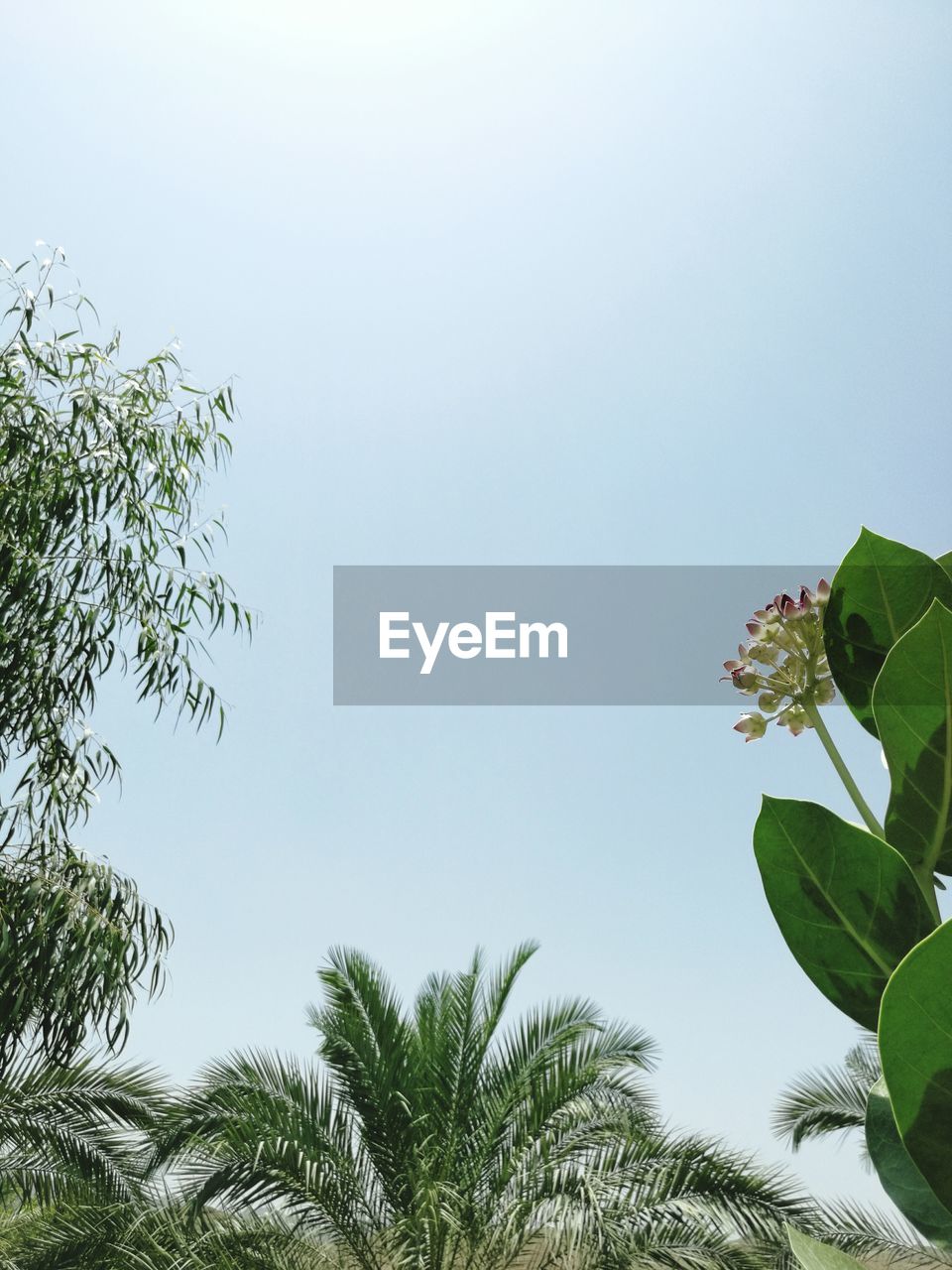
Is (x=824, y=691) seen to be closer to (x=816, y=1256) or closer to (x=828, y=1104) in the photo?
(x=816, y=1256)

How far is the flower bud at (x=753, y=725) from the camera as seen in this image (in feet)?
1.91

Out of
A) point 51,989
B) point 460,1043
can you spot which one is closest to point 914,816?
point 51,989

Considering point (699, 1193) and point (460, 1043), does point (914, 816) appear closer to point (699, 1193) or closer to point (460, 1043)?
point (699, 1193)

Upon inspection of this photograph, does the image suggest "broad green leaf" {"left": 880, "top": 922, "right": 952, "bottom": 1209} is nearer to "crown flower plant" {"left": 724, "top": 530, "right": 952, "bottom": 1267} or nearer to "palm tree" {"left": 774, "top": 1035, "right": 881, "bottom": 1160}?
"crown flower plant" {"left": 724, "top": 530, "right": 952, "bottom": 1267}

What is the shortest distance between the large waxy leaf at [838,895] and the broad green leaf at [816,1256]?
0.08 metres

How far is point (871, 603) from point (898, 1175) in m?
0.24

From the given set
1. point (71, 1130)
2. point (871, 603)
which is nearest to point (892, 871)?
point (871, 603)

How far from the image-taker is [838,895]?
0.44 m

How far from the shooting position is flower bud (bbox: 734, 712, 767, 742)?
58cm

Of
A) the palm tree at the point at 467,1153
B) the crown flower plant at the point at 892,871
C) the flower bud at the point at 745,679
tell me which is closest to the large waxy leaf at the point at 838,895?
the crown flower plant at the point at 892,871

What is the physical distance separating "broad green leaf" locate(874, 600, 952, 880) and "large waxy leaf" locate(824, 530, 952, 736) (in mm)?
44

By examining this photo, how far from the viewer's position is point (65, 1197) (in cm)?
891

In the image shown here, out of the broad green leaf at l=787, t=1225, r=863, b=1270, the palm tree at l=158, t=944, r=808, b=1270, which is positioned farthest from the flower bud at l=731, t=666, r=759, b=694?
the palm tree at l=158, t=944, r=808, b=1270

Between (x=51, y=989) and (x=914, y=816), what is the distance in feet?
20.3
